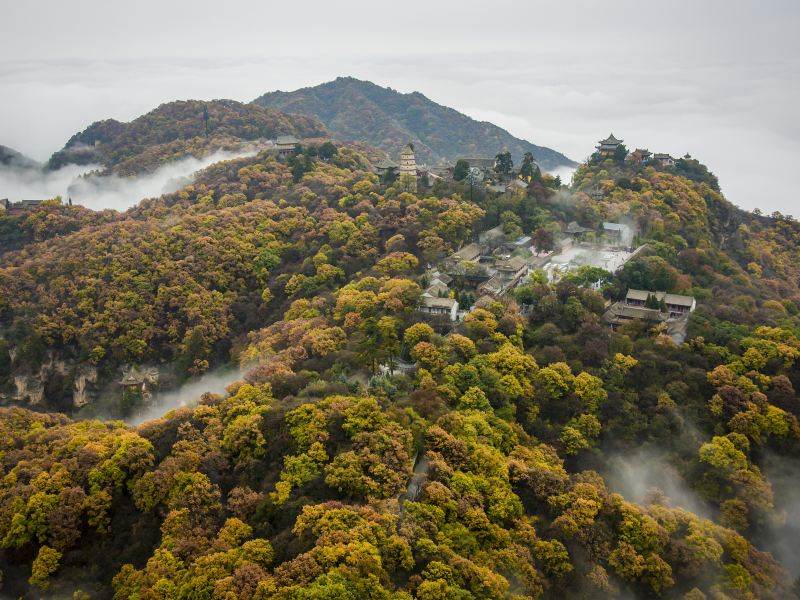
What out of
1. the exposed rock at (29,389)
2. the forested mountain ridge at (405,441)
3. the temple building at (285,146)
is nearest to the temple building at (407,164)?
the forested mountain ridge at (405,441)

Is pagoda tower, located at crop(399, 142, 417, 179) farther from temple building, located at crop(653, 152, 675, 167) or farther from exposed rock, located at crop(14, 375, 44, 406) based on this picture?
exposed rock, located at crop(14, 375, 44, 406)

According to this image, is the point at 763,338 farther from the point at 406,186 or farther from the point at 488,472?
the point at 406,186

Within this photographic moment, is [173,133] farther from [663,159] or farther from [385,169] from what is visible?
[663,159]

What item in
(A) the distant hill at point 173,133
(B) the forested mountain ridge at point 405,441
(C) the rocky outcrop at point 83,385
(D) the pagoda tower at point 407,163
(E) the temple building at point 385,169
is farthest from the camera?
(A) the distant hill at point 173,133

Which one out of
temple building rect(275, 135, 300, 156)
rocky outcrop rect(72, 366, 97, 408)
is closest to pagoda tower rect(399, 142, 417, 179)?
temple building rect(275, 135, 300, 156)

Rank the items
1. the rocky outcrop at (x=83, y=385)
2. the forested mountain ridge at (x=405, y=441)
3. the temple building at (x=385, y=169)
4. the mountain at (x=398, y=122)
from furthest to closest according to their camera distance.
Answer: the mountain at (x=398, y=122) → the temple building at (x=385, y=169) → the rocky outcrop at (x=83, y=385) → the forested mountain ridge at (x=405, y=441)

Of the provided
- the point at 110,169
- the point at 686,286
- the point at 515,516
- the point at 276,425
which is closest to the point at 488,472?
the point at 515,516

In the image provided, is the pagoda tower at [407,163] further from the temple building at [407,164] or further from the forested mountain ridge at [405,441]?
the forested mountain ridge at [405,441]
